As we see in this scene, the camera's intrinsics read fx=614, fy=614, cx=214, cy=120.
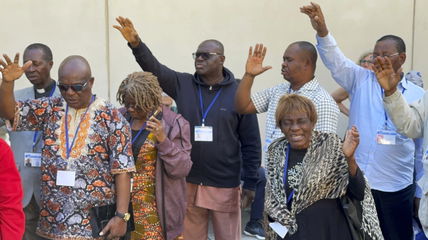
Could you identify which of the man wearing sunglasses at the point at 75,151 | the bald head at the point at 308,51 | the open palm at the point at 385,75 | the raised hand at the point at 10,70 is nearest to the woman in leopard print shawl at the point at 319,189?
the open palm at the point at 385,75

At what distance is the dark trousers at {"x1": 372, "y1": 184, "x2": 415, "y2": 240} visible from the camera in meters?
4.53

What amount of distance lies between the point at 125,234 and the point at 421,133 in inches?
79.4

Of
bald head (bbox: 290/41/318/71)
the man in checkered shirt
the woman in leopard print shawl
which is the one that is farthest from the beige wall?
the woman in leopard print shawl

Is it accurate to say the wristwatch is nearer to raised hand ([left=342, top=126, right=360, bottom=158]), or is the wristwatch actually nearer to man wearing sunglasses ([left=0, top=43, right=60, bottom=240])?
man wearing sunglasses ([left=0, top=43, right=60, bottom=240])

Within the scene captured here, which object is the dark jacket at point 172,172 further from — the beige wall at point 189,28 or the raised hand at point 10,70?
the beige wall at point 189,28

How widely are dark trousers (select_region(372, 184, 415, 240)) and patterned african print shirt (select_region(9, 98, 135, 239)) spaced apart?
6.42 ft

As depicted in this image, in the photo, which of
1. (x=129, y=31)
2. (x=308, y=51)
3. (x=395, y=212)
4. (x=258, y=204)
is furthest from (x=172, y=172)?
(x=258, y=204)

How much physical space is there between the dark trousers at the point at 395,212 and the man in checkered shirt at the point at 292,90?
773 millimetres

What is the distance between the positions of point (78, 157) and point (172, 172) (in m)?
0.65

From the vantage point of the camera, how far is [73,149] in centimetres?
356

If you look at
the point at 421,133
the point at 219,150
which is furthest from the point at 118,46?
the point at 421,133

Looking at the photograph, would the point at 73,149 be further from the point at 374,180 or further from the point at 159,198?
the point at 374,180

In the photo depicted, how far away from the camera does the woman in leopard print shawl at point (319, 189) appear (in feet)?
10.7

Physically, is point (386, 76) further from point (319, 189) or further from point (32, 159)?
point (32, 159)
